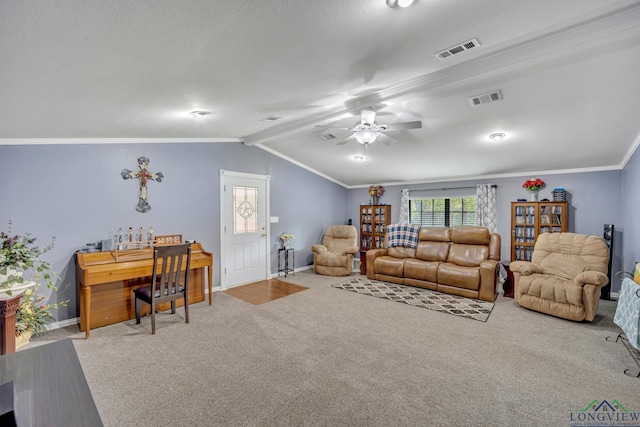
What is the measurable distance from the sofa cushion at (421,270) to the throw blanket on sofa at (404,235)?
1.67ft

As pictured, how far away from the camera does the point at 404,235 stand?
5.88m

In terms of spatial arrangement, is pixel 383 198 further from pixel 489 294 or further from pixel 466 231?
pixel 489 294

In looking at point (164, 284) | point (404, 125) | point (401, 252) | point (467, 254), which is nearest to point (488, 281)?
point (467, 254)

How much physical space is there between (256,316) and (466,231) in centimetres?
393

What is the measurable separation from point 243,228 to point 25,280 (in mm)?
Result: 3073

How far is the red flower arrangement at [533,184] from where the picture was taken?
17.7ft

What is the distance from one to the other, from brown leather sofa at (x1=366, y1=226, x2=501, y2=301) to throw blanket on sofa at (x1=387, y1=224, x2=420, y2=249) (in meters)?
0.08

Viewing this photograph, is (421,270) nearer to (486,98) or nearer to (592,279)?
(592,279)

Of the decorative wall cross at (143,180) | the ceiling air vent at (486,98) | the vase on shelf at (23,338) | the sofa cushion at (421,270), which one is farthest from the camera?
the sofa cushion at (421,270)

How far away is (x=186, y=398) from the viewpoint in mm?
2213

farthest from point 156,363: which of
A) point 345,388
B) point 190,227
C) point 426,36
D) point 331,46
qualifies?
point 426,36

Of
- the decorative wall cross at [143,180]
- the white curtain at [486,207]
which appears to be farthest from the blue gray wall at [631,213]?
the decorative wall cross at [143,180]

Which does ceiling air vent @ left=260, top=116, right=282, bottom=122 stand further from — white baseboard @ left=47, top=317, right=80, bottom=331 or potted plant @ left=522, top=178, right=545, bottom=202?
potted plant @ left=522, top=178, right=545, bottom=202

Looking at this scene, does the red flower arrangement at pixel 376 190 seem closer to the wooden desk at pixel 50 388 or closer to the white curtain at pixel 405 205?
the white curtain at pixel 405 205
